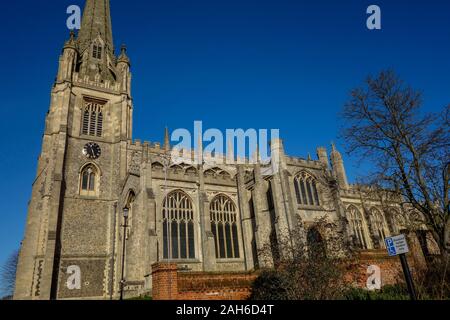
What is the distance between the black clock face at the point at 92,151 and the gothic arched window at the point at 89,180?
839 millimetres

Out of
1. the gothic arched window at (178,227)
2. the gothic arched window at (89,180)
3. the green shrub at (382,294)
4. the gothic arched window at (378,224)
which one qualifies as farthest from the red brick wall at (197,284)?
the gothic arched window at (378,224)

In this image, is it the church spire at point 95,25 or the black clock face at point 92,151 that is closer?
the black clock face at point 92,151

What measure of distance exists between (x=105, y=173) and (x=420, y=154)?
2144 centimetres

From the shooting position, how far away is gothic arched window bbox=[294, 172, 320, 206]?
2341cm

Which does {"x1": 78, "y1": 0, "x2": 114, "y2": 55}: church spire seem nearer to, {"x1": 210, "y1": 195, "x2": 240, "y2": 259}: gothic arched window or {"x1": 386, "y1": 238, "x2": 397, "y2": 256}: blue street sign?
{"x1": 210, "y1": 195, "x2": 240, "y2": 259}: gothic arched window

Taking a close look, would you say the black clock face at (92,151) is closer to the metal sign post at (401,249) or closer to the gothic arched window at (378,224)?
the metal sign post at (401,249)

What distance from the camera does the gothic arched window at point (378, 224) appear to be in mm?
32125

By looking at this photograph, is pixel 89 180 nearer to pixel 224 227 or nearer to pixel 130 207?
pixel 130 207

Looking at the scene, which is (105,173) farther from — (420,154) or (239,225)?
(420,154)

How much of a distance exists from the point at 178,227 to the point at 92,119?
13616 mm

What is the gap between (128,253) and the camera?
19734mm

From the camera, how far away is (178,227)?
66.5 feet

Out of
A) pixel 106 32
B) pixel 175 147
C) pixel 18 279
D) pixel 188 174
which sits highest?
→ pixel 106 32
